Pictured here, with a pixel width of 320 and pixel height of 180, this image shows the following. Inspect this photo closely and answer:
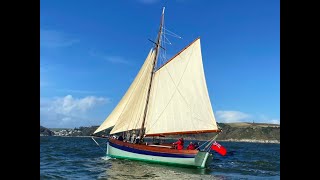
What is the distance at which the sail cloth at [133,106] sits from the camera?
49312mm

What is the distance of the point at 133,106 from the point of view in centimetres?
4941

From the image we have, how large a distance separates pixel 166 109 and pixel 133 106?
5485 millimetres

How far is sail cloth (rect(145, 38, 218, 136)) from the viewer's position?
140ft

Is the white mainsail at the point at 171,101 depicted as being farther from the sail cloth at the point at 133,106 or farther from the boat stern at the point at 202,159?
the boat stern at the point at 202,159

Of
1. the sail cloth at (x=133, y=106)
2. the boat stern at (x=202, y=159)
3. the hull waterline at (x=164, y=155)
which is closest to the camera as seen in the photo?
the boat stern at (x=202, y=159)

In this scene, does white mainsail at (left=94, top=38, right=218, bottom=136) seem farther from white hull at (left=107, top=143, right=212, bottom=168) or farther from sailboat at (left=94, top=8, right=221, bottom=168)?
white hull at (left=107, top=143, right=212, bottom=168)

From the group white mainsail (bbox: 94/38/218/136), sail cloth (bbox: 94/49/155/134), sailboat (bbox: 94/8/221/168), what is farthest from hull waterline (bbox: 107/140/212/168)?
sail cloth (bbox: 94/49/155/134)

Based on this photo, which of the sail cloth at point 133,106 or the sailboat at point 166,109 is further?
the sail cloth at point 133,106

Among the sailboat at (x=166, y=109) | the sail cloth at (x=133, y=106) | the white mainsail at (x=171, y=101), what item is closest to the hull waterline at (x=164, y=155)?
the sailboat at (x=166, y=109)

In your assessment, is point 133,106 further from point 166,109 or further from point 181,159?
point 181,159
